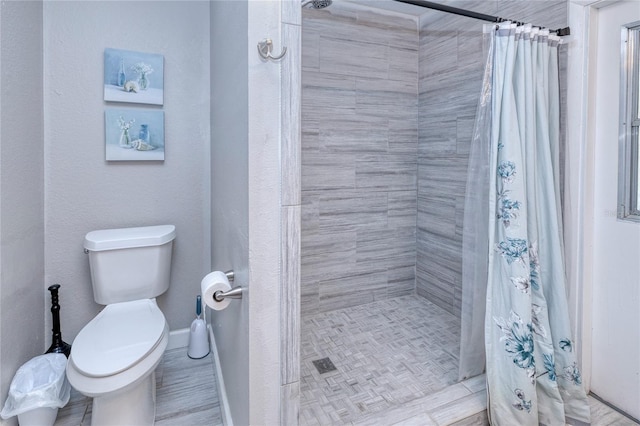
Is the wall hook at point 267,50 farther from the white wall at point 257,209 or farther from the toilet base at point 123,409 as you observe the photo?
the toilet base at point 123,409

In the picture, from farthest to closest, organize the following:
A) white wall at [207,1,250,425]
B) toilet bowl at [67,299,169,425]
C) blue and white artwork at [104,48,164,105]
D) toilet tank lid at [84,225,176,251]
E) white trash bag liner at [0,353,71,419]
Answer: blue and white artwork at [104,48,164,105], toilet tank lid at [84,225,176,251], white trash bag liner at [0,353,71,419], toilet bowl at [67,299,169,425], white wall at [207,1,250,425]

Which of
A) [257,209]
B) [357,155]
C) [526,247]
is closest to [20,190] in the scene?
[257,209]

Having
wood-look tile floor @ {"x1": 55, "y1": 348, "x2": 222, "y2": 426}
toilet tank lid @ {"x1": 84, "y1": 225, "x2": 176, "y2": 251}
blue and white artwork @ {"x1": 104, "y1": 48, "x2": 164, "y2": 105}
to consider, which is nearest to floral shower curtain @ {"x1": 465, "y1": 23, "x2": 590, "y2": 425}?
wood-look tile floor @ {"x1": 55, "y1": 348, "x2": 222, "y2": 426}

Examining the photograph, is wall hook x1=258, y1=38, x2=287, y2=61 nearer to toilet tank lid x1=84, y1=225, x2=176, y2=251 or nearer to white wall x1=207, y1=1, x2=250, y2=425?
white wall x1=207, y1=1, x2=250, y2=425

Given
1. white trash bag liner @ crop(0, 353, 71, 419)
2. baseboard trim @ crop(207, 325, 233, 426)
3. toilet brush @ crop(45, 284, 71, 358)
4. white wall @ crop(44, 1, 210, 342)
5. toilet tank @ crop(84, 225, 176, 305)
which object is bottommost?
baseboard trim @ crop(207, 325, 233, 426)

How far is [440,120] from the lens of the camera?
8.45 feet

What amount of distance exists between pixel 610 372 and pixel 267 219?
6.14ft

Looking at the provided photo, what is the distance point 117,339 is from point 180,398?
54 cm

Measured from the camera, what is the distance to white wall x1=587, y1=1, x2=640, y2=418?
1.56 metres

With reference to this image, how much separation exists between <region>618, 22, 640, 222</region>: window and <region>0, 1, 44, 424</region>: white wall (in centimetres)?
279

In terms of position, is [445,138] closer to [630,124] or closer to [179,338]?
[630,124]

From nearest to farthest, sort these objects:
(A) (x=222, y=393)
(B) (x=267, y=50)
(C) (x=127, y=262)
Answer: (B) (x=267, y=50) → (A) (x=222, y=393) → (C) (x=127, y=262)

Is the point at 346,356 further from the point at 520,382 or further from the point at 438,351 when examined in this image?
the point at 520,382

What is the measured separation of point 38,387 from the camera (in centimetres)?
158
